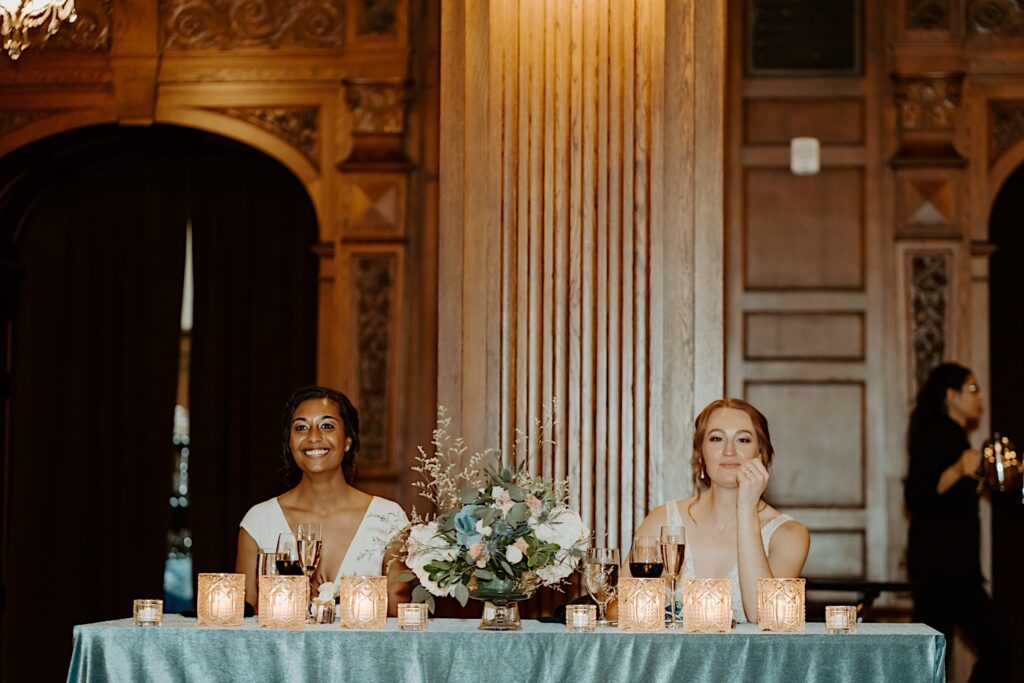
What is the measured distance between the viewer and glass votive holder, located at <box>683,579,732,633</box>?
2875mm

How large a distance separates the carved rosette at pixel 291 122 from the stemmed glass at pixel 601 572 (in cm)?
426

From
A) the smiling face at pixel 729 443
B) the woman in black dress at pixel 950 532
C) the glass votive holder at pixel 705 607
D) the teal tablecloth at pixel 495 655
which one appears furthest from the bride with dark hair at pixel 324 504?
the woman in black dress at pixel 950 532

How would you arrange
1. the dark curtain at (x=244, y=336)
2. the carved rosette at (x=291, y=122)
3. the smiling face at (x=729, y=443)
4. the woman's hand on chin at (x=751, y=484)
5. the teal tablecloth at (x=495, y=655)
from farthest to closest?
the dark curtain at (x=244, y=336) → the carved rosette at (x=291, y=122) → the smiling face at (x=729, y=443) → the woman's hand on chin at (x=751, y=484) → the teal tablecloth at (x=495, y=655)

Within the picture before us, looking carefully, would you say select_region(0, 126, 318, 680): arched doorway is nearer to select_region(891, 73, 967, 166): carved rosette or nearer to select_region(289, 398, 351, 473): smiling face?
select_region(891, 73, 967, 166): carved rosette

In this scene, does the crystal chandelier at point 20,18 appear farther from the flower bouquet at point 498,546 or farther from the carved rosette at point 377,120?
the carved rosette at point 377,120

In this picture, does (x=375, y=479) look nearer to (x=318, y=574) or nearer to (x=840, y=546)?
(x=840, y=546)

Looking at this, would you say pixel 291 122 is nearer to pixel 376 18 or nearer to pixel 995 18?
pixel 376 18

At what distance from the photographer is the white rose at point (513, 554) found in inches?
114

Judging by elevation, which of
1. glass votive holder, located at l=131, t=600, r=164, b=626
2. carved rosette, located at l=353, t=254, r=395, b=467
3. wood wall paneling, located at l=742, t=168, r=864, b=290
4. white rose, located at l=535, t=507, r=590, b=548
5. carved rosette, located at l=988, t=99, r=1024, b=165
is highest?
carved rosette, located at l=988, t=99, r=1024, b=165

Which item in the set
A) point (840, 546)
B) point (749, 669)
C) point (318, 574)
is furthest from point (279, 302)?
point (749, 669)

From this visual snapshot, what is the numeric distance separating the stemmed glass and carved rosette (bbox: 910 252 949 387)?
385 cm

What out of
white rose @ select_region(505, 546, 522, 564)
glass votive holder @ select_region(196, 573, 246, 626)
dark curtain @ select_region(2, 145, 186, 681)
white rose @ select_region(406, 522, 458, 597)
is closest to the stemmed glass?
white rose @ select_region(505, 546, 522, 564)

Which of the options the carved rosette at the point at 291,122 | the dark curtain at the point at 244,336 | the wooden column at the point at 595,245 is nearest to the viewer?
the wooden column at the point at 595,245

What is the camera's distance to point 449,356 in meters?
4.46
